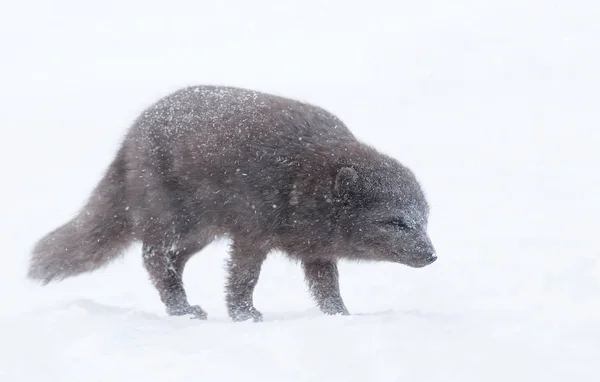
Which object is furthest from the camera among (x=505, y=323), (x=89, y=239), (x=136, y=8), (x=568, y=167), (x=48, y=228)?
(x=136, y=8)

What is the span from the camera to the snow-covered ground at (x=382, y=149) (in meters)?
5.42

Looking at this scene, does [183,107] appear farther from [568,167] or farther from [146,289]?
[568,167]

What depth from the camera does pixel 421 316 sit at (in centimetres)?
662

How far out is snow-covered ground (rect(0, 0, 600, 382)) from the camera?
542 centimetres

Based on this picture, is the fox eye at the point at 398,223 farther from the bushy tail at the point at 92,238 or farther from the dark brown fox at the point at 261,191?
the bushy tail at the point at 92,238

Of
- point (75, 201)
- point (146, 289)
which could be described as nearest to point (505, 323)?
point (146, 289)

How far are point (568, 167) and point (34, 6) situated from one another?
27778 mm

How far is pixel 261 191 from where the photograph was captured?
26.2 feet

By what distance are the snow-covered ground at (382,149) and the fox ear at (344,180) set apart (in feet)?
4.33

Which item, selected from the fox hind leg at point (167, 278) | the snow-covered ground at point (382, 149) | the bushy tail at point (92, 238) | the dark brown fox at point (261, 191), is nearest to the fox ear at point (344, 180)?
the dark brown fox at point (261, 191)

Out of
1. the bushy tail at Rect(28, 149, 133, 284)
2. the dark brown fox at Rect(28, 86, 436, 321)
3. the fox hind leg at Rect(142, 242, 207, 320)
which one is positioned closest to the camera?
the dark brown fox at Rect(28, 86, 436, 321)

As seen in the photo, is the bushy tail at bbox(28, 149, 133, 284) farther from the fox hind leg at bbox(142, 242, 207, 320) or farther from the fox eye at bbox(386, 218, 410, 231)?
the fox eye at bbox(386, 218, 410, 231)

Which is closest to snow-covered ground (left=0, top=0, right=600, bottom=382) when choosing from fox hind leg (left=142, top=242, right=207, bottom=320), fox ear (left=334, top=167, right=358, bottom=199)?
fox hind leg (left=142, top=242, right=207, bottom=320)

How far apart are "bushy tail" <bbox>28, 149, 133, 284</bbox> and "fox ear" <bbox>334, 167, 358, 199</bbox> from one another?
7.57 ft
